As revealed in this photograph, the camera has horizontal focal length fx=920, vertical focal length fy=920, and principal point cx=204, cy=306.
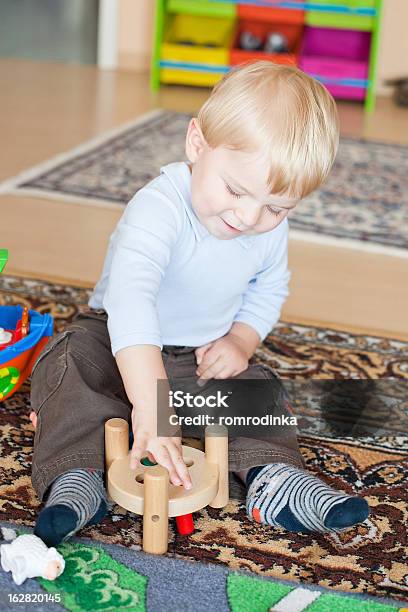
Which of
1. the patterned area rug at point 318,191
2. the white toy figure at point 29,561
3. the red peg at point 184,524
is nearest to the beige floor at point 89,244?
the patterned area rug at point 318,191

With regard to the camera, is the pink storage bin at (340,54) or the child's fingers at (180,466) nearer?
the child's fingers at (180,466)

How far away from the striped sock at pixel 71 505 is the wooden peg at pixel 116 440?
0.09 feet

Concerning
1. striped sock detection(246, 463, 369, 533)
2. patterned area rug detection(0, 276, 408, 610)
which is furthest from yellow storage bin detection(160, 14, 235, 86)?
striped sock detection(246, 463, 369, 533)

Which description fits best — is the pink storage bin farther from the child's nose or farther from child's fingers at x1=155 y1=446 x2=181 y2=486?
child's fingers at x1=155 y1=446 x2=181 y2=486

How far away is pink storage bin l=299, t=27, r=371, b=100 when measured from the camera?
335 centimetres

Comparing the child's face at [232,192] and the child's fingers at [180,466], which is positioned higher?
the child's face at [232,192]

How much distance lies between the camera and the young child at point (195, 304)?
0.95 metres

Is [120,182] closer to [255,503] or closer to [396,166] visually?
[396,166]

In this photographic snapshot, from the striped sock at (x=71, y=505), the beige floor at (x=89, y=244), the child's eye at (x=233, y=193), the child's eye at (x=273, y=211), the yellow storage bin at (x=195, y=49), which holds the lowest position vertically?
the beige floor at (x=89, y=244)

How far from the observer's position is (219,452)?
980 mm

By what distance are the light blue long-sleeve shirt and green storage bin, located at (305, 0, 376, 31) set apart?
2.32 meters

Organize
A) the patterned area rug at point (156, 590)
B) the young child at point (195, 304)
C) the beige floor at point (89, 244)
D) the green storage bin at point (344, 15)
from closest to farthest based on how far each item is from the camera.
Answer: the patterned area rug at point (156, 590), the young child at point (195, 304), the beige floor at point (89, 244), the green storage bin at point (344, 15)

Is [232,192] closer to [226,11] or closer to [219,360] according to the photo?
[219,360]

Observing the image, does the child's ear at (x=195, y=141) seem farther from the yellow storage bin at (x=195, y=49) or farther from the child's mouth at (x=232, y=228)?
the yellow storage bin at (x=195, y=49)
